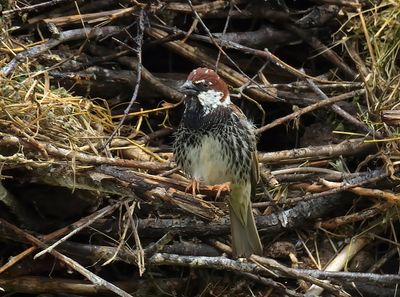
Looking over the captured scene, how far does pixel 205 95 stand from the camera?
14.0ft

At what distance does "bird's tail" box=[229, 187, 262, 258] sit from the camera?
13.6ft

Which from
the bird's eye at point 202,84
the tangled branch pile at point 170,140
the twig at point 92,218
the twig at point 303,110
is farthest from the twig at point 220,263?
the bird's eye at point 202,84

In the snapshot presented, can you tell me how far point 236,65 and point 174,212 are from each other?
75cm

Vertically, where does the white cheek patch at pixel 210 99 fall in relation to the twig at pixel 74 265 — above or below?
above

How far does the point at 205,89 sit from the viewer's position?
4.25 metres

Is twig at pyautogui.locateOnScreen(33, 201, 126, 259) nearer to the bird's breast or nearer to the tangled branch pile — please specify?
the tangled branch pile

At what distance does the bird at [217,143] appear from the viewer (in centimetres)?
423

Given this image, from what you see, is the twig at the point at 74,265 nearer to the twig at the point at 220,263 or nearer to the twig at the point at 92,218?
the twig at the point at 92,218

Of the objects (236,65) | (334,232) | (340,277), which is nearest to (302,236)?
(334,232)

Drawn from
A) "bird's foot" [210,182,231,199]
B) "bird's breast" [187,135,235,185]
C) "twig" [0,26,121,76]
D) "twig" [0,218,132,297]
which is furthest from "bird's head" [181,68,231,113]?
"twig" [0,218,132,297]

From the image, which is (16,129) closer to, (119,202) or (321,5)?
(119,202)

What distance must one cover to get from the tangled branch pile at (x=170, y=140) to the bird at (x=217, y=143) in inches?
3.4

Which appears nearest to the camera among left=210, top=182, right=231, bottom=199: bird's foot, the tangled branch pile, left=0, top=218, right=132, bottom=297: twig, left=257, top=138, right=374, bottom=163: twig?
left=0, top=218, right=132, bottom=297: twig

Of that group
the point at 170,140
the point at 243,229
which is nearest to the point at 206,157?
the point at 243,229
